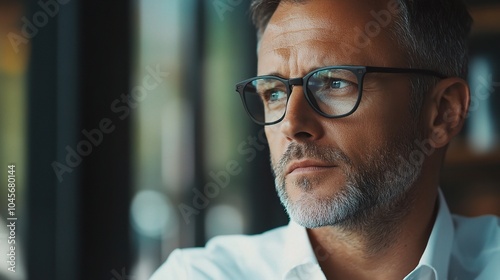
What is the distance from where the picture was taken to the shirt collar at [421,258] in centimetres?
154

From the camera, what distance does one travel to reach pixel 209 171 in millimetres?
3600

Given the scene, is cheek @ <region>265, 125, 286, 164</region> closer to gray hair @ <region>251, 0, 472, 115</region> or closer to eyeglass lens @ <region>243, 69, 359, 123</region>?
eyeglass lens @ <region>243, 69, 359, 123</region>

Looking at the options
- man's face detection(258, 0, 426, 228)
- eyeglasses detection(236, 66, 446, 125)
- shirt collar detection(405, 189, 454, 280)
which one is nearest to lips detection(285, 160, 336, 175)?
man's face detection(258, 0, 426, 228)

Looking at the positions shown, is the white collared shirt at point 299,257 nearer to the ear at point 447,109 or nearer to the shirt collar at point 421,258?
the shirt collar at point 421,258

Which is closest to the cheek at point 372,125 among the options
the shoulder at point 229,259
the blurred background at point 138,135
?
the shoulder at point 229,259

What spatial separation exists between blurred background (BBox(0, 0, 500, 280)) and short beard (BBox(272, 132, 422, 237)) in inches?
41.4

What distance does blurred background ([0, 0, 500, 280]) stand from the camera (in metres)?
2.26

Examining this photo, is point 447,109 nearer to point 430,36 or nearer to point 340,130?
point 430,36

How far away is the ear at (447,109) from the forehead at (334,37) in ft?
0.53

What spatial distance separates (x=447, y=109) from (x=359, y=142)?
34cm

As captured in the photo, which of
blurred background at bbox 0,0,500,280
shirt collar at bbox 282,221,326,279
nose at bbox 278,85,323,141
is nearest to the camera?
nose at bbox 278,85,323,141

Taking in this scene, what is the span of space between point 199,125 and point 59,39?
1.34 metres

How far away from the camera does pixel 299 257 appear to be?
1.58 m

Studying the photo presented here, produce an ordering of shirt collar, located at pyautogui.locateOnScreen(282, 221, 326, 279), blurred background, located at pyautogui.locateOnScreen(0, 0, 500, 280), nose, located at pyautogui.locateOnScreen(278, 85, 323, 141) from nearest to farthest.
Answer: nose, located at pyautogui.locateOnScreen(278, 85, 323, 141), shirt collar, located at pyautogui.locateOnScreen(282, 221, 326, 279), blurred background, located at pyautogui.locateOnScreen(0, 0, 500, 280)
